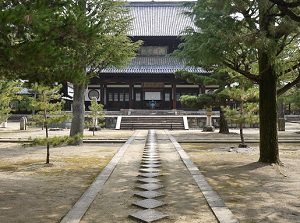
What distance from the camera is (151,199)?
4.87 meters

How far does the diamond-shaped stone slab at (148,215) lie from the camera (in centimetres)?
393

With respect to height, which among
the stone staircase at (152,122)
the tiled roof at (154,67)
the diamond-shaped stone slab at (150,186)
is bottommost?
the diamond-shaped stone slab at (150,186)

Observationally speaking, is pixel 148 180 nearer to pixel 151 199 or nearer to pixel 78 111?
pixel 151 199

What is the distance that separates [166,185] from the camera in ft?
19.6

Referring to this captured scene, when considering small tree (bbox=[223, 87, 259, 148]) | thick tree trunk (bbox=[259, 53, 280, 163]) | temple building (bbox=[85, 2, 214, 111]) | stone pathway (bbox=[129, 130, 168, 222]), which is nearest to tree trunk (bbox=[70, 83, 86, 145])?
stone pathway (bbox=[129, 130, 168, 222])

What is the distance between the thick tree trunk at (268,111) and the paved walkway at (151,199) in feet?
7.12

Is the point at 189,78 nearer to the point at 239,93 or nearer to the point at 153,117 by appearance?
the point at 239,93

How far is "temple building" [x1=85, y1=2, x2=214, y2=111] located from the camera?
3200 cm

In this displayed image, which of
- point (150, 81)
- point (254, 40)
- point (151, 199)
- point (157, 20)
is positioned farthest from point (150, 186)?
point (157, 20)

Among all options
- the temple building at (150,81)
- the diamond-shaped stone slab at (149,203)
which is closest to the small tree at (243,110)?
the diamond-shaped stone slab at (149,203)

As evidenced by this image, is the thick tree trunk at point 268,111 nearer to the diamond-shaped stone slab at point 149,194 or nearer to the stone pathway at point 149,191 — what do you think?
the stone pathway at point 149,191

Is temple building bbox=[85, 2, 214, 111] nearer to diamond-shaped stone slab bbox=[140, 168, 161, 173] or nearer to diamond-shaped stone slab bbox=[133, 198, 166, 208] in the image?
diamond-shaped stone slab bbox=[140, 168, 161, 173]

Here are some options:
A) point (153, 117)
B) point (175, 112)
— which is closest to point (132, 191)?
point (153, 117)

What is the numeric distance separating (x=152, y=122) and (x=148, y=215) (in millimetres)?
22342
